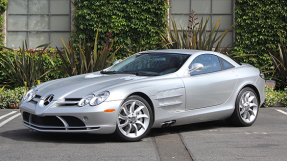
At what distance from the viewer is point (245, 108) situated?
25.1ft

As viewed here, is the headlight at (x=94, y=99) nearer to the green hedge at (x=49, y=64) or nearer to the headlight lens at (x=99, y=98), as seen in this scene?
the headlight lens at (x=99, y=98)

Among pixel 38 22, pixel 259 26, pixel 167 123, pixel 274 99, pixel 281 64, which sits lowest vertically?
pixel 274 99

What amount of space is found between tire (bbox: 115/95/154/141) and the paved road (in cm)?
13

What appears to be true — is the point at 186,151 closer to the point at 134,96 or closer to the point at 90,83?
the point at 134,96

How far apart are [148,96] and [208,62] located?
1.68 meters

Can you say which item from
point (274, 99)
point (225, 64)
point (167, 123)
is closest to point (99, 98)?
point (167, 123)

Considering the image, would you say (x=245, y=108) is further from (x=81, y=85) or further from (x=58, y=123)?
(x=58, y=123)

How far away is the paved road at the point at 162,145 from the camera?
5293 millimetres

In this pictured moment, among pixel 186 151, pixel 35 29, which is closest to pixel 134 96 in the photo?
pixel 186 151

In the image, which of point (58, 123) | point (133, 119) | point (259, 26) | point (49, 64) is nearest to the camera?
point (58, 123)

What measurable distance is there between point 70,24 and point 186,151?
9843 mm

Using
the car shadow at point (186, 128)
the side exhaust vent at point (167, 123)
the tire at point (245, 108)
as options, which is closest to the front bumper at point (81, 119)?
the side exhaust vent at point (167, 123)

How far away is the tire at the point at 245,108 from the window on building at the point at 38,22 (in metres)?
8.27

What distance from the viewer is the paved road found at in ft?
17.4
